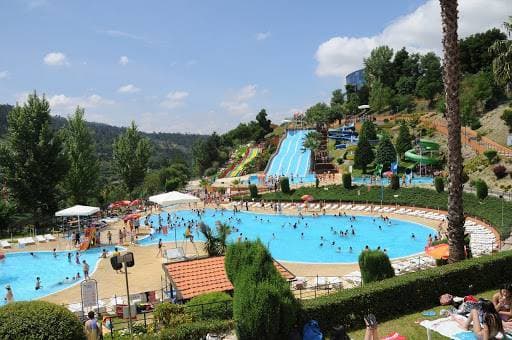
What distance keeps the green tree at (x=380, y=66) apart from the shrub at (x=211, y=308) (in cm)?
7403

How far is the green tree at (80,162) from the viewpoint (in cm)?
3838

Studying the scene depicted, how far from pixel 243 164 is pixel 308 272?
155ft

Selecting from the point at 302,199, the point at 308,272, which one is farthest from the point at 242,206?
the point at 308,272

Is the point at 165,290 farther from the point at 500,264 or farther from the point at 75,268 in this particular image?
the point at 500,264

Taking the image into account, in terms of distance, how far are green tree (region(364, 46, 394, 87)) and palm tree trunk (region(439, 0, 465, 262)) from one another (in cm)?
6971

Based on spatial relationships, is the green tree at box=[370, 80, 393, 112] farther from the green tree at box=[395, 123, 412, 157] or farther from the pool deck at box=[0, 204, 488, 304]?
the pool deck at box=[0, 204, 488, 304]

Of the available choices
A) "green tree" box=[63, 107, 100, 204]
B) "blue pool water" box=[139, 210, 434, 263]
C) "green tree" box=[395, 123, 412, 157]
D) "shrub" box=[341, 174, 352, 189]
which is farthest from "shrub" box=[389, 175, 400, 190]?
"green tree" box=[63, 107, 100, 204]

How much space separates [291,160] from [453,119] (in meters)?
49.6

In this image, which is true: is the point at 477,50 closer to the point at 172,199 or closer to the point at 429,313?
the point at 172,199

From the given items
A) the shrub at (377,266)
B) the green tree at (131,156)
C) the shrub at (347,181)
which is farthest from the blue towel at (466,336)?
the green tree at (131,156)

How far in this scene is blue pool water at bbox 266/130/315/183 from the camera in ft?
181

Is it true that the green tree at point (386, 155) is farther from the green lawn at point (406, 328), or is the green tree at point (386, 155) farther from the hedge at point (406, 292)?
the green lawn at point (406, 328)

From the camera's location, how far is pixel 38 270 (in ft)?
79.0

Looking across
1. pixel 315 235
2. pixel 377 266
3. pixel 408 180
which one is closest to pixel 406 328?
pixel 377 266
